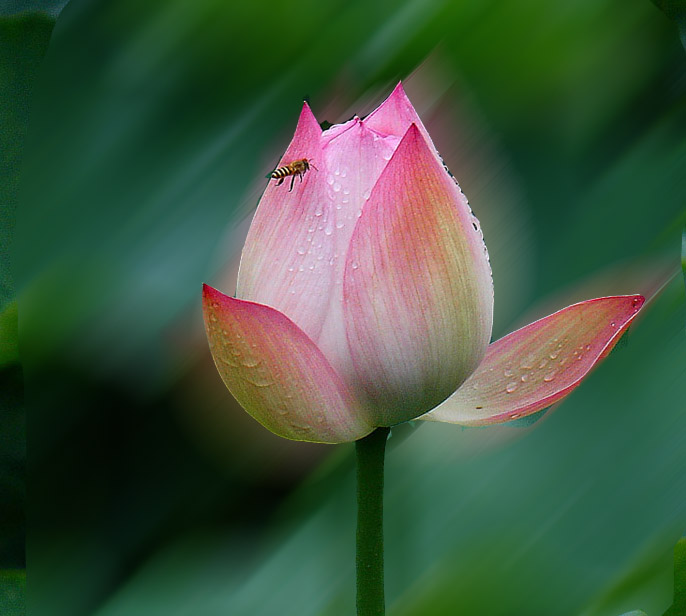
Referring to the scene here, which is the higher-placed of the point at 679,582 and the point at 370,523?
the point at 370,523

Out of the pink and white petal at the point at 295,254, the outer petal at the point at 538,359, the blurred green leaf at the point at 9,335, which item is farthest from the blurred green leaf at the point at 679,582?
the blurred green leaf at the point at 9,335

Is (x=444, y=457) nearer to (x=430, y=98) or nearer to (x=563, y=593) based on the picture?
(x=563, y=593)

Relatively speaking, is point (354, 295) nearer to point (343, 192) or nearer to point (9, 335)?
point (343, 192)

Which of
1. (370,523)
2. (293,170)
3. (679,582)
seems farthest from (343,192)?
(679,582)

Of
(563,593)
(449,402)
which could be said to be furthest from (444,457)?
(449,402)

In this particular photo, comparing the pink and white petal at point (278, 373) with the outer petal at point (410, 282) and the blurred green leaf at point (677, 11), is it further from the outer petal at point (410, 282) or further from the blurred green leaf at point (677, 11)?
the blurred green leaf at point (677, 11)

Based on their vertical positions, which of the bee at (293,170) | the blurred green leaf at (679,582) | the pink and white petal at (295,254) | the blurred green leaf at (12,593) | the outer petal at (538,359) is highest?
the bee at (293,170)

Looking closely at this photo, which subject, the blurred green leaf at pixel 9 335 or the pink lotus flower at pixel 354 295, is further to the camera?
the blurred green leaf at pixel 9 335
